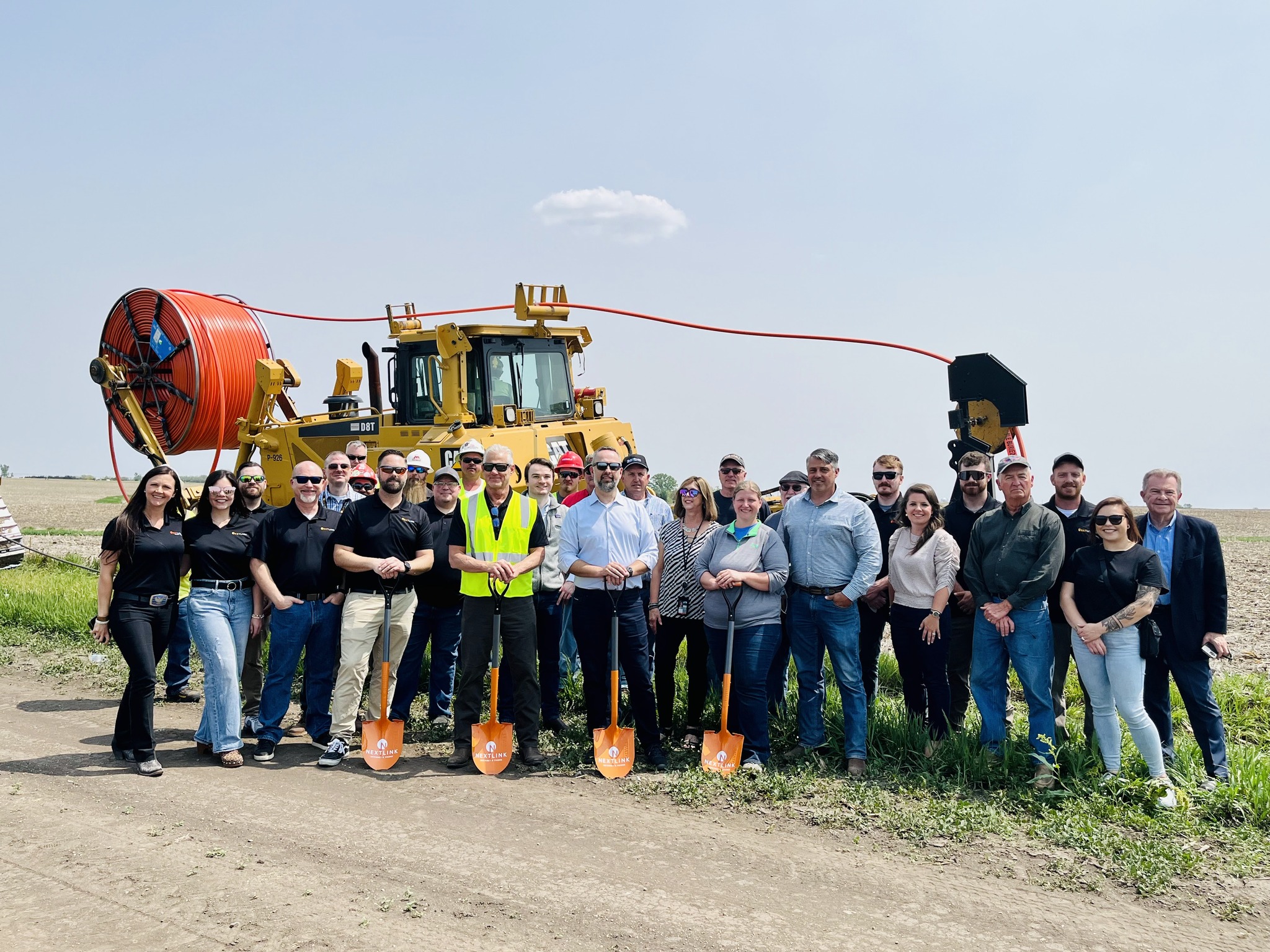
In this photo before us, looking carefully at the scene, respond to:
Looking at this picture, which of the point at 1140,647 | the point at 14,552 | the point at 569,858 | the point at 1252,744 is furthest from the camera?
the point at 14,552

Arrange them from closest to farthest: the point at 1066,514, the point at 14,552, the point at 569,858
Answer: the point at 569,858, the point at 1066,514, the point at 14,552

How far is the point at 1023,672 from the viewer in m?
5.95

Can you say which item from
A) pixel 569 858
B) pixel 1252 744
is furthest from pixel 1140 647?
pixel 569 858

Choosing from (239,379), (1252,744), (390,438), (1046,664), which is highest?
(239,379)

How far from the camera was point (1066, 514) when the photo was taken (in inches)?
249

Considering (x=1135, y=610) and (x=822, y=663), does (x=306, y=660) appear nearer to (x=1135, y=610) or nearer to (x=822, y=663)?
(x=822, y=663)

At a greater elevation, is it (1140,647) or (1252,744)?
(1140,647)

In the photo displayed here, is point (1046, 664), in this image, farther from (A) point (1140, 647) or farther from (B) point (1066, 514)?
(B) point (1066, 514)

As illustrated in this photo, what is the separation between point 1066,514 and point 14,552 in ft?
50.8

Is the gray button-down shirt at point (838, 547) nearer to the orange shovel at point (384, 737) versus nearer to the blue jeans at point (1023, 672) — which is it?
the blue jeans at point (1023, 672)

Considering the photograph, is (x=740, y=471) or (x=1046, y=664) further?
(x=740, y=471)

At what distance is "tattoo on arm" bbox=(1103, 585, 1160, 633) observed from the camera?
18.1 feet

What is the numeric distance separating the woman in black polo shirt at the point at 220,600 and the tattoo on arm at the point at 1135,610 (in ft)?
17.4

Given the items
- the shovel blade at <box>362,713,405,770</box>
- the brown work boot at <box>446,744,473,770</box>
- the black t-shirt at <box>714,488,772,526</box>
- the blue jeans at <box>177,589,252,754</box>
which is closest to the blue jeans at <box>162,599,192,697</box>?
Answer: the blue jeans at <box>177,589,252,754</box>
